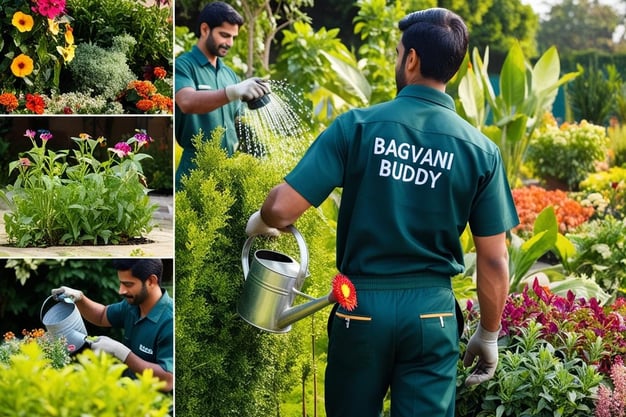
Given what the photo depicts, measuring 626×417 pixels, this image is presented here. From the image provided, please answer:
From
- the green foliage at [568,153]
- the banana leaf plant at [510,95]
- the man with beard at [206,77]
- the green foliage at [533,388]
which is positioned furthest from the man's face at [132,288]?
the green foliage at [568,153]

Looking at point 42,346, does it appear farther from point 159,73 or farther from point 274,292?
point 159,73

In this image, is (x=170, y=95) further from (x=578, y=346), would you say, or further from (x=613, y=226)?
(x=613, y=226)

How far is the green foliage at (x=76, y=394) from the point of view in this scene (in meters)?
1.73

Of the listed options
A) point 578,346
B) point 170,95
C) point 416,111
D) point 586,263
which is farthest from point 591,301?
point 586,263

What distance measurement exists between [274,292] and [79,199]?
26.1 inches

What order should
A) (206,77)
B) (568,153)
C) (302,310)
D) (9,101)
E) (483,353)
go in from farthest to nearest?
(568,153) → (206,77) → (483,353) → (302,310) → (9,101)

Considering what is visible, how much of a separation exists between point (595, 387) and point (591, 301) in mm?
627

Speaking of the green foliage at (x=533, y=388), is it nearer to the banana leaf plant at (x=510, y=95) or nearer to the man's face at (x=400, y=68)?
A: the man's face at (x=400, y=68)

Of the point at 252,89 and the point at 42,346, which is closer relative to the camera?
the point at 42,346

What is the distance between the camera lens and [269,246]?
11.0ft

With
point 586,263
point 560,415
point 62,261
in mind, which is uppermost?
point 62,261

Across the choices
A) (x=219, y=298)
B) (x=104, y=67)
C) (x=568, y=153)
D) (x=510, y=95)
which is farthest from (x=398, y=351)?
(x=568, y=153)

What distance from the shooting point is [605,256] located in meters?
5.92

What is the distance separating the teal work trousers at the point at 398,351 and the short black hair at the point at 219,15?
2035 millimetres
